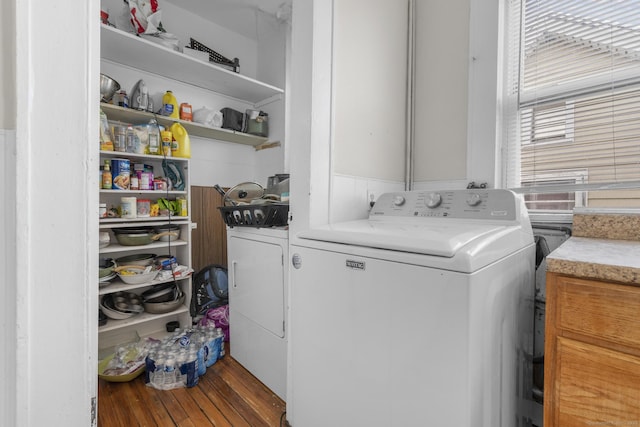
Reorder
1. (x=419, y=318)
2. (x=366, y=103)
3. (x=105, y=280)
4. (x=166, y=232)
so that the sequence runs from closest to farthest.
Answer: (x=419, y=318)
(x=366, y=103)
(x=105, y=280)
(x=166, y=232)

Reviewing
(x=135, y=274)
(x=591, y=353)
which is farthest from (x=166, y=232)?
(x=591, y=353)

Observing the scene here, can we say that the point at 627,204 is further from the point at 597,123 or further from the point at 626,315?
the point at 626,315

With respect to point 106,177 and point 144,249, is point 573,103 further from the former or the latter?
point 144,249

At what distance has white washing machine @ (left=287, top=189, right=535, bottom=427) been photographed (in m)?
0.77

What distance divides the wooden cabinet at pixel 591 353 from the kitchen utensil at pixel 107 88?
8.93 feet

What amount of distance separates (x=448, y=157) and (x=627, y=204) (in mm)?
800

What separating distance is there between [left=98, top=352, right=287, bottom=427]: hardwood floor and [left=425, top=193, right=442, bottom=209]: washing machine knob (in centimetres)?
129

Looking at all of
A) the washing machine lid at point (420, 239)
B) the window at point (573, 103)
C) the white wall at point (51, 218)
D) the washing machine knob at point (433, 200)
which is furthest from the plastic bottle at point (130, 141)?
the window at point (573, 103)

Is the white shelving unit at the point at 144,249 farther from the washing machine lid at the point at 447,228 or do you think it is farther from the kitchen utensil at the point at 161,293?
the washing machine lid at the point at 447,228

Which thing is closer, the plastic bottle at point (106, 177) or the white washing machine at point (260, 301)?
the white washing machine at point (260, 301)

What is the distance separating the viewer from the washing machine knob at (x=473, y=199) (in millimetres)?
1209

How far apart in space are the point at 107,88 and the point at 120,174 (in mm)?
619

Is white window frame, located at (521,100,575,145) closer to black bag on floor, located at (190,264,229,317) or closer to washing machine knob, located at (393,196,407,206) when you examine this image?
washing machine knob, located at (393,196,407,206)

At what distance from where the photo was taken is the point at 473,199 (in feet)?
4.00
